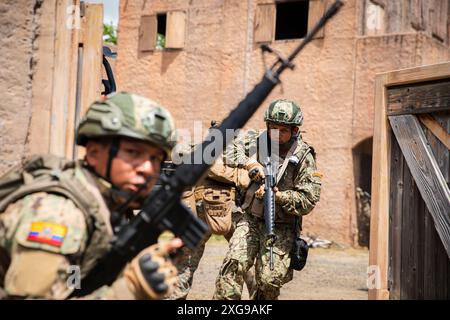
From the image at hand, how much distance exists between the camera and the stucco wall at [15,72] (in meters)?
5.02

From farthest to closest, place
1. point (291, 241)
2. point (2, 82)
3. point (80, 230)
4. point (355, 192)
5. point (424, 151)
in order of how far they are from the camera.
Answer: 1. point (355, 192)
2. point (291, 241)
3. point (424, 151)
4. point (2, 82)
5. point (80, 230)

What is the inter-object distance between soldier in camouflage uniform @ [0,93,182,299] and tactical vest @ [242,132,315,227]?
3.47 meters

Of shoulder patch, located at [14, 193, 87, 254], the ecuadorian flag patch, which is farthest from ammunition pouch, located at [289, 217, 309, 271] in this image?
the ecuadorian flag patch

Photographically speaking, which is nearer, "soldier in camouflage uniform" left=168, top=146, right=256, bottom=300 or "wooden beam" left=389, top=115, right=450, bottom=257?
"wooden beam" left=389, top=115, right=450, bottom=257

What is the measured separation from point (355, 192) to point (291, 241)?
10.6 meters

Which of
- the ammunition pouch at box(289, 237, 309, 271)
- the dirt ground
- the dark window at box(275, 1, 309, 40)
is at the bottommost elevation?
the dirt ground

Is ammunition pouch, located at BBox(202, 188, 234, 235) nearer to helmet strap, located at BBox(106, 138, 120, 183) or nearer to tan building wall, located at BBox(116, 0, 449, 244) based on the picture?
helmet strap, located at BBox(106, 138, 120, 183)

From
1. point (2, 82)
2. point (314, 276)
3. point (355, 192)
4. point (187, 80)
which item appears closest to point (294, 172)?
point (2, 82)

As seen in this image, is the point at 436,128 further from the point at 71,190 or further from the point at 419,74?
the point at 71,190

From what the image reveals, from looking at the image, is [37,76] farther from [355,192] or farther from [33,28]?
[355,192]

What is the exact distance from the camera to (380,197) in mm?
5758

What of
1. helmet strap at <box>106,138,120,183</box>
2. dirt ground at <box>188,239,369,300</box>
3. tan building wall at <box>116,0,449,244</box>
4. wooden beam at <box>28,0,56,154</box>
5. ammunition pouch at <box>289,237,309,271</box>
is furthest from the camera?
tan building wall at <box>116,0,449,244</box>

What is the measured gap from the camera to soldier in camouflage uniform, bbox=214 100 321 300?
6.53 m
